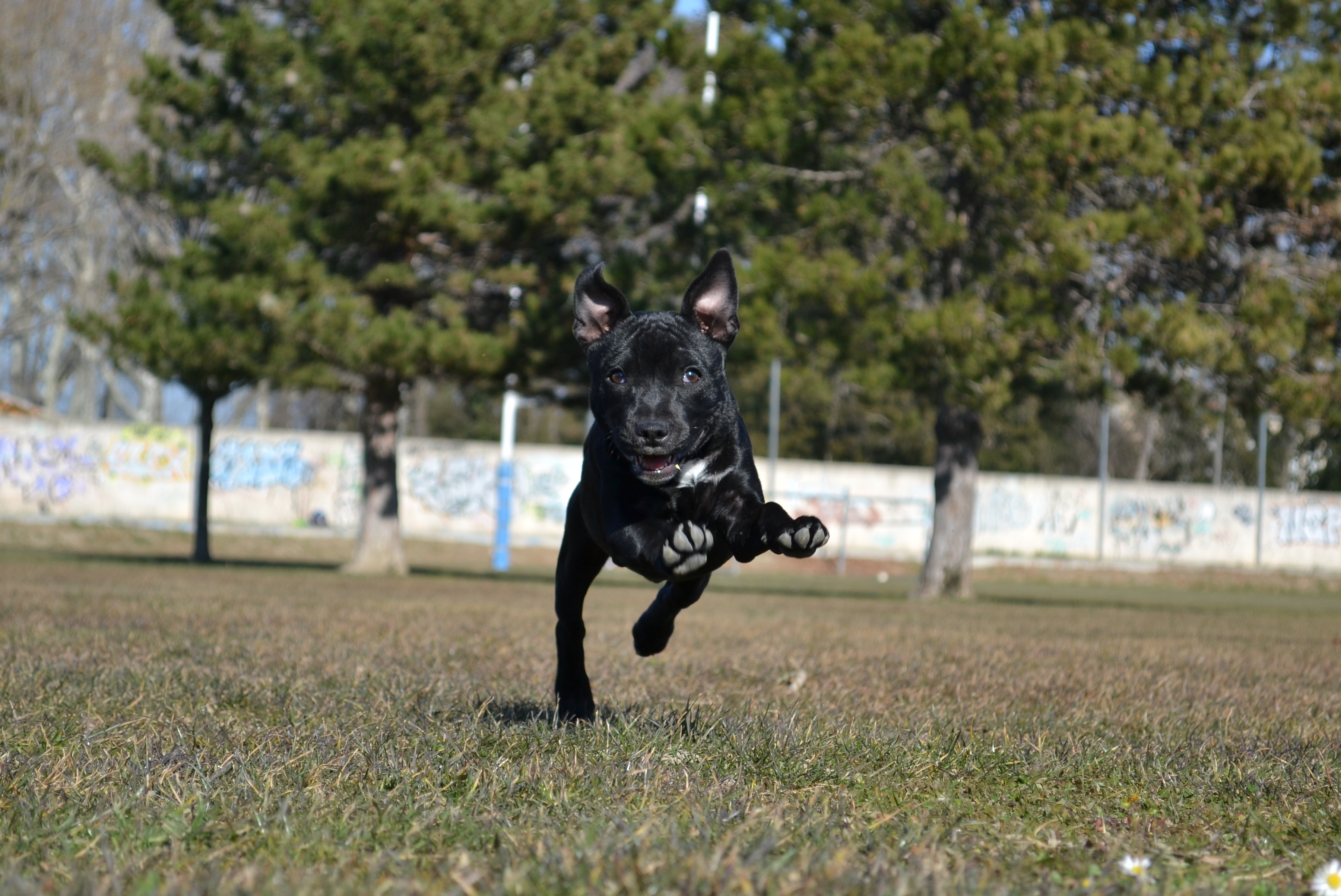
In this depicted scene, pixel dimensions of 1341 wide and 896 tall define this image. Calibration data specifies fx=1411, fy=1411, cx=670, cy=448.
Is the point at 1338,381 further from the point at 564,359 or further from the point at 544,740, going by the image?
the point at 544,740

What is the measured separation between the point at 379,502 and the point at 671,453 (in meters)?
21.0

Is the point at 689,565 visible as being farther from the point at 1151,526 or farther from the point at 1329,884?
the point at 1151,526

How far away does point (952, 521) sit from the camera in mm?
23203

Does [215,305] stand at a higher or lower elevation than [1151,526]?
higher

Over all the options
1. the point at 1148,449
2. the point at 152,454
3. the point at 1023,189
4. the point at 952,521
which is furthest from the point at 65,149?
the point at 1148,449

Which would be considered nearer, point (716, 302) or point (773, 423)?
point (716, 302)

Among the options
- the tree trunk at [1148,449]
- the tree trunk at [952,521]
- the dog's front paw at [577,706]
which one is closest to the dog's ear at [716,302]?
the dog's front paw at [577,706]

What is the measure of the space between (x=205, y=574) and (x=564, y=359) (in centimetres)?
620

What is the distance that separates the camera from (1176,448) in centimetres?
5925

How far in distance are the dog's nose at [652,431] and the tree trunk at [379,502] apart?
65.4 feet

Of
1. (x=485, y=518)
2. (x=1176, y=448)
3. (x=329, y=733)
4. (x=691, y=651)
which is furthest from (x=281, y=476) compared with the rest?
(x=1176, y=448)

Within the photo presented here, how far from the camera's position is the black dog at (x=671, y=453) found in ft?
14.1

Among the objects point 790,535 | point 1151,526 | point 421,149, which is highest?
point 421,149

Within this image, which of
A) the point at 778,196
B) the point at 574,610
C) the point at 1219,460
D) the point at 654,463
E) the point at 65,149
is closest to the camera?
the point at 654,463
